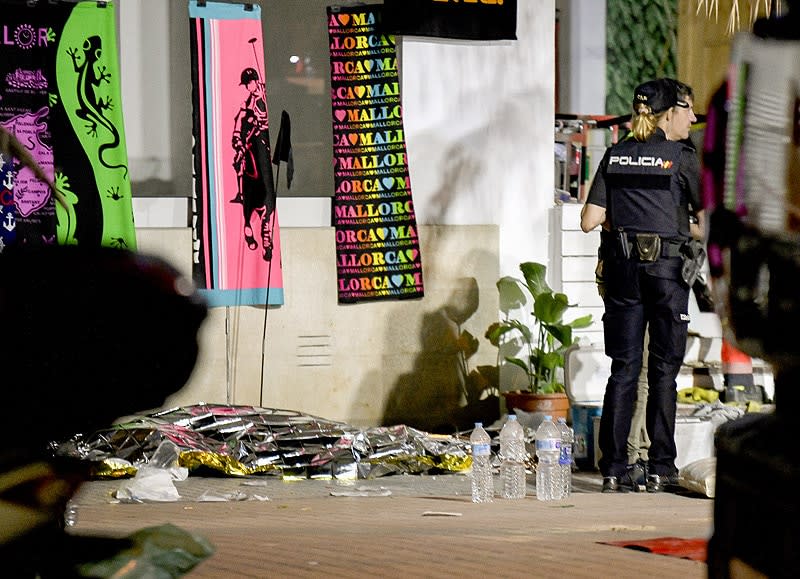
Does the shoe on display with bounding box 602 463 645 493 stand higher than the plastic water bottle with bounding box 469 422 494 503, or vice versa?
the plastic water bottle with bounding box 469 422 494 503

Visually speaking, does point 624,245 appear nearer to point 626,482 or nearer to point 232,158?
point 626,482

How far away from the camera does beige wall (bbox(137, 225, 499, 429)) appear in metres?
7.78

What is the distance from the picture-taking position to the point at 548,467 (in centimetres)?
576

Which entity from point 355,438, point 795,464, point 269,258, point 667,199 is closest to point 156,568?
point 795,464

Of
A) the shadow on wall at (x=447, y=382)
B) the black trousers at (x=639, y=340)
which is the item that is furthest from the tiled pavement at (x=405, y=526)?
the shadow on wall at (x=447, y=382)

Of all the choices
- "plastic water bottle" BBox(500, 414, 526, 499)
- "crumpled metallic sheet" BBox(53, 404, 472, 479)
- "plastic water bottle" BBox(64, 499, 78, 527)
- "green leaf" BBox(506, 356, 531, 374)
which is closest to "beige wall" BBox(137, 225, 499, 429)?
"green leaf" BBox(506, 356, 531, 374)

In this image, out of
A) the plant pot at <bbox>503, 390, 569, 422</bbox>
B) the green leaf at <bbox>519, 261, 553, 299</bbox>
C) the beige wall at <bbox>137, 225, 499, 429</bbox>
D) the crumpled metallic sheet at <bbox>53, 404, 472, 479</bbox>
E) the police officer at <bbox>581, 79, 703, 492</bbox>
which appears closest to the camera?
the police officer at <bbox>581, 79, 703, 492</bbox>

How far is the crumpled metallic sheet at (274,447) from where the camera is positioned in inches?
254

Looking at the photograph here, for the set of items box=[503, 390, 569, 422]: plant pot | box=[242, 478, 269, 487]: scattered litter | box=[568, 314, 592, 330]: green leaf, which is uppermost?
box=[568, 314, 592, 330]: green leaf

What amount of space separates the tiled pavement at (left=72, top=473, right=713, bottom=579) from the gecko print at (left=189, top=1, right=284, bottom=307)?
1.66 metres

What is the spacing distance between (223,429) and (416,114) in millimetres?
2627

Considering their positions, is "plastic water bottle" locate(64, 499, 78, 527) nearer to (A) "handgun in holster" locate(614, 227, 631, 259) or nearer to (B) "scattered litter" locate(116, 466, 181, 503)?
(B) "scattered litter" locate(116, 466, 181, 503)

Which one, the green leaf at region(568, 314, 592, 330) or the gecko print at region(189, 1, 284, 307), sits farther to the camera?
the green leaf at region(568, 314, 592, 330)

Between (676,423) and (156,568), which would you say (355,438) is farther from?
(156,568)
